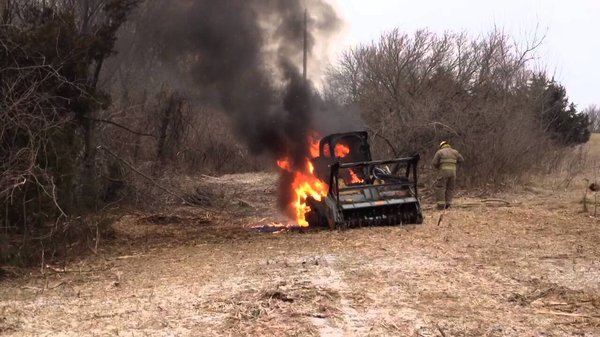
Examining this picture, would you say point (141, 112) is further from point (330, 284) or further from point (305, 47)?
point (330, 284)

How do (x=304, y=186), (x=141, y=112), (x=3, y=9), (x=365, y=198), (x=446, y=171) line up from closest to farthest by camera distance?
(x=3, y=9) → (x=365, y=198) → (x=304, y=186) → (x=446, y=171) → (x=141, y=112)

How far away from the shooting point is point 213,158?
23906mm

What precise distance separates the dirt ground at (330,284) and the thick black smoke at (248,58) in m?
4.23

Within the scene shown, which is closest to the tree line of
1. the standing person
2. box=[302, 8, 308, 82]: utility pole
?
box=[302, 8, 308, 82]: utility pole

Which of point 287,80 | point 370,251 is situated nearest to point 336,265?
point 370,251

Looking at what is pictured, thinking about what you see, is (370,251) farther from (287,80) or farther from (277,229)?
(287,80)

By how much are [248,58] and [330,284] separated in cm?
873

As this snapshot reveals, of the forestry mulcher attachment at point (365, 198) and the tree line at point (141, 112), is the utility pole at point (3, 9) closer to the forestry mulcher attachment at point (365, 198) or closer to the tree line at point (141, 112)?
the tree line at point (141, 112)

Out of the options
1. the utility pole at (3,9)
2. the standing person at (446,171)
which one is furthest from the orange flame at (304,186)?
the utility pole at (3,9)

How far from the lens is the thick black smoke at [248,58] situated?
12.8 meters

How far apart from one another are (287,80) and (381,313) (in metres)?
10.2

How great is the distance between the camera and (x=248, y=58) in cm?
1380

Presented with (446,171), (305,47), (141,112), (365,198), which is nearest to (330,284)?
(365,198)

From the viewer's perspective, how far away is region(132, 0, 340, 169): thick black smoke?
505 inches
